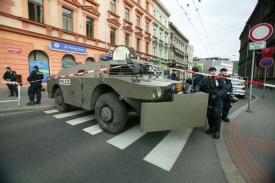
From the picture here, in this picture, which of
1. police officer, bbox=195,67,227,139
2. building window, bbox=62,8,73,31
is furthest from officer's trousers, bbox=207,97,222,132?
building window, bbox=62,8,73,31

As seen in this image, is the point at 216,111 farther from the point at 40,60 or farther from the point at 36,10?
the point at 36,10

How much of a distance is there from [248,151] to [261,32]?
425 centimetres

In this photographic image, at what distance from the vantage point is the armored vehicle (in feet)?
8.43

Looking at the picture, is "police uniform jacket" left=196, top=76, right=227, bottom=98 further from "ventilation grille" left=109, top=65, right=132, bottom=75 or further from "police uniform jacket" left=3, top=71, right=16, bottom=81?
"police uniform jacket" left=3, top=71, right=16, bottom=81

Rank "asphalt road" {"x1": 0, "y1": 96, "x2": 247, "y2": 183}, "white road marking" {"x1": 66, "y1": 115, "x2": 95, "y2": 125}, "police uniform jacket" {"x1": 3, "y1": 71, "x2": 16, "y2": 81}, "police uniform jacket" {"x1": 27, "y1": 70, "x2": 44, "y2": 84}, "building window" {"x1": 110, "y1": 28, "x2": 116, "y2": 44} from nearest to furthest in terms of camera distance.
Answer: "asphalt road" {"x1": 0, "y1": 96, "x2": 247, "y2": 183} < "white road marking" {"x1": 66, "y1": 115, "x2": 95, "y2": 125} < "police uniform jacket" {"x1": 27, "y1": 70, "x2": 44, "y2": 84} < "police uniform jacket" {"x1": 3, "y1": 71, "x2": 16, "y2": 81} < "building window" {"x1": 110, "y1": 28, "x2": 116, "y2": 44}

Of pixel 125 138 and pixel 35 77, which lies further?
pixel 35 77

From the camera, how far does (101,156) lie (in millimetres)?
2512

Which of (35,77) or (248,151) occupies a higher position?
(35,77)

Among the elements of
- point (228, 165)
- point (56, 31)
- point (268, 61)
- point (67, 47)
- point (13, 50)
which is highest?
point (56, 31)

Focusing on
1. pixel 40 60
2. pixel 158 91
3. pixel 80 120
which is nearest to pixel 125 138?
pixel 158 91

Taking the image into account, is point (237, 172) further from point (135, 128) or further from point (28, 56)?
point (28, 56)

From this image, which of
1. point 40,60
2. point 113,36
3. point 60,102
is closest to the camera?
point 60,102

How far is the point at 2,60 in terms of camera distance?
332 inches

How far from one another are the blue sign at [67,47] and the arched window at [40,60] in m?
0.88
